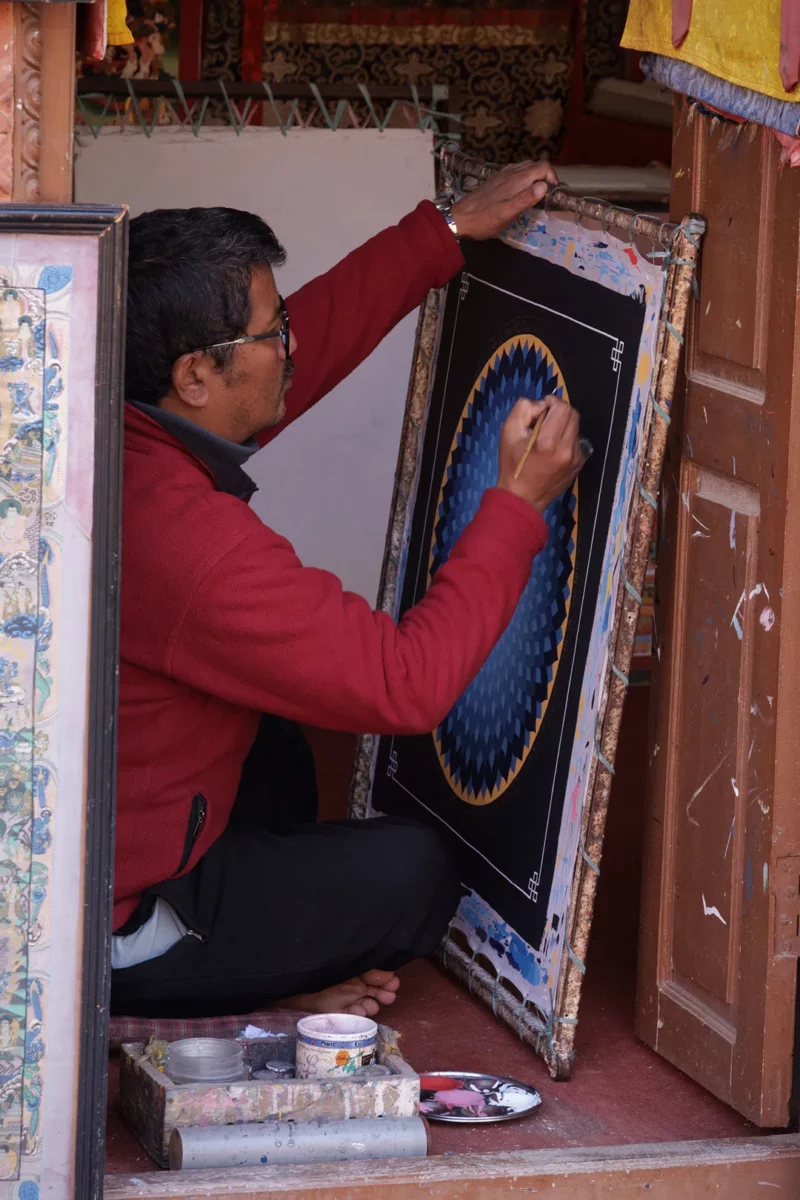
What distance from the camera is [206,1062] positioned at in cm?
248

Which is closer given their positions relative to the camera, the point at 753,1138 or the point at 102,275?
the point at 102,275

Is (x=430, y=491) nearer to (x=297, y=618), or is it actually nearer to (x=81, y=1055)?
(x=297, y=618)

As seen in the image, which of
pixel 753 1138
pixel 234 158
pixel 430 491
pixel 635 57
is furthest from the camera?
pixel 635 57

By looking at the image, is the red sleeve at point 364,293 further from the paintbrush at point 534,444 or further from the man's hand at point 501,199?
the paintbrush at point 534,444

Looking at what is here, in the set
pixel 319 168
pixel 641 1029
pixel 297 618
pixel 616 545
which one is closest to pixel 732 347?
pixel 616 545

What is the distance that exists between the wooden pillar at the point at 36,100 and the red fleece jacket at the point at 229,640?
0.54 metres

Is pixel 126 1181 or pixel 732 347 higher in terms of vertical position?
pixel 732 347

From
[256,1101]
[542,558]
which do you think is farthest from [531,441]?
A: [256,1101]

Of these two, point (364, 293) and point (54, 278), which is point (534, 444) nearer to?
point (364, 293)

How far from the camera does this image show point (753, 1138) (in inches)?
98.0

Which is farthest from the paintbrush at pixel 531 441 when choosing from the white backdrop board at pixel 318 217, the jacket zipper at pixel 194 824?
the white backdrop board at pixel 318 217

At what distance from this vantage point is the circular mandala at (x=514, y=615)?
113 inches

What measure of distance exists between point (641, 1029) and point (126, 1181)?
97cm

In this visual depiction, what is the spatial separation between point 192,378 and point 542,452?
1.85 ft
